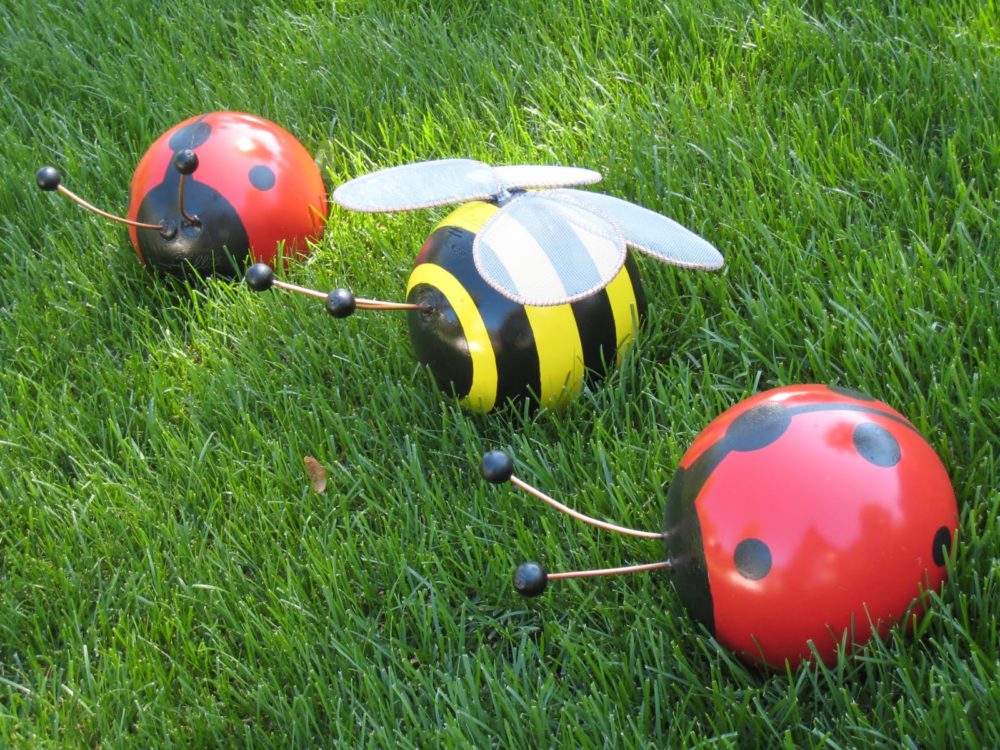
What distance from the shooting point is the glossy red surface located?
3.02 meters

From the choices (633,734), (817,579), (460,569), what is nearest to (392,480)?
(460,569)

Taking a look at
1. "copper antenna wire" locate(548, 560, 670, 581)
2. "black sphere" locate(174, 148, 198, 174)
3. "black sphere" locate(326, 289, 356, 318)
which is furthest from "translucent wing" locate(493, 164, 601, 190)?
"copper antenna wire" locate(548, 560, 670, 581)

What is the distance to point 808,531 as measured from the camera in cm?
178

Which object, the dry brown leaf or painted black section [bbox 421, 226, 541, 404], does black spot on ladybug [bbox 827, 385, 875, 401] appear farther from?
the dry brown leaf

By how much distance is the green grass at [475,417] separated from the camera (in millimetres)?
2016

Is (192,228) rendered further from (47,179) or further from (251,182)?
(47,179)

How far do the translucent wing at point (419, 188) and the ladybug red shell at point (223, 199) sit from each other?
56cm

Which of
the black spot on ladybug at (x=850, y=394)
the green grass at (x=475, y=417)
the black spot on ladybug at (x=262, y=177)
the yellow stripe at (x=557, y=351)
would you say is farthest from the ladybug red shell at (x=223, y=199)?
the black spot on ladybug at (x=850, y=394)

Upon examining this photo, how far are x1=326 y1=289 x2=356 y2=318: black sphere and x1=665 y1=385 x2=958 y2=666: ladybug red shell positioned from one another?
0.73 metres

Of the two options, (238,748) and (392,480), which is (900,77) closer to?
(392,480)

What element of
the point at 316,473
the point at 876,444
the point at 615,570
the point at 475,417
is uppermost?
the point at 876,444

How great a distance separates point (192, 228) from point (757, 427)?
1.73 metres

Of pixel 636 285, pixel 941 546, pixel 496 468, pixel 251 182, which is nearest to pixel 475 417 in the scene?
pixel 636 285

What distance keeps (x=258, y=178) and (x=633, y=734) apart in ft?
Result: 5.97
